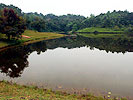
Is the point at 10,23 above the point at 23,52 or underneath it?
above

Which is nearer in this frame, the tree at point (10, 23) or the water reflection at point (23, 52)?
the water reflection at point (23, 52)

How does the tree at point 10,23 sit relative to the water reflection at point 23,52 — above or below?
above

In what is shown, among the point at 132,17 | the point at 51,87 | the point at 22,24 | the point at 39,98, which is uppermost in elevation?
the point at 132,17

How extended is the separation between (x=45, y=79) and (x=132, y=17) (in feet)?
606

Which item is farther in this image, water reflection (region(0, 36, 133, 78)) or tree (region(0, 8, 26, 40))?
tree (region(0, 8, 26, 40))

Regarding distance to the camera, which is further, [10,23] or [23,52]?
[10,23]

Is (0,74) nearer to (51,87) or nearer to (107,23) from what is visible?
(51,87)

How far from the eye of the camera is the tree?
4850 cm

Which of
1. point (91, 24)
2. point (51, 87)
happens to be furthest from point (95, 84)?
point (91, 24)

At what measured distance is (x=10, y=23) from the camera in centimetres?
5069

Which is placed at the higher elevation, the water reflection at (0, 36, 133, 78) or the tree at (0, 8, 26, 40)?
the tree at (0, 8, 26, 40)

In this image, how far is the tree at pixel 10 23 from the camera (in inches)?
1909

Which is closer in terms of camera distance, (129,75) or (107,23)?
(129,75)

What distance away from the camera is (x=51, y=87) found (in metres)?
17.9
